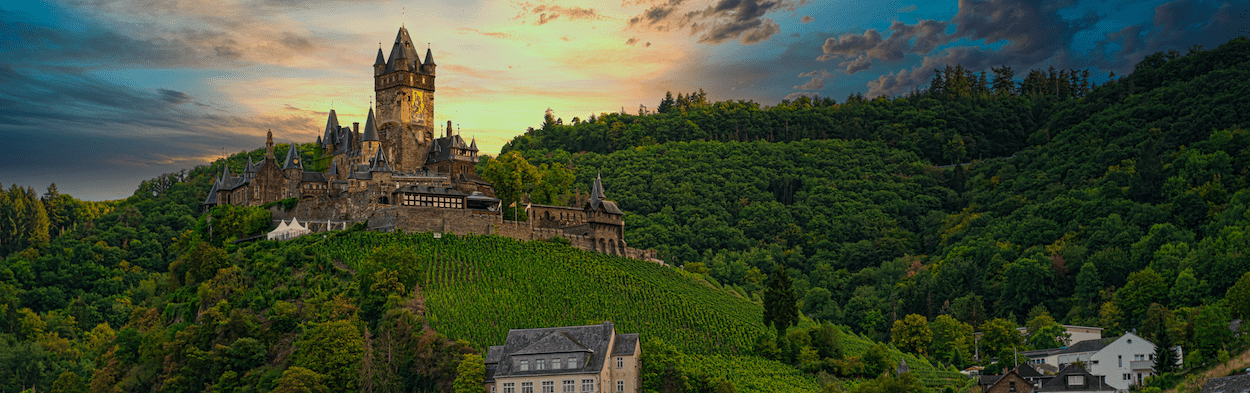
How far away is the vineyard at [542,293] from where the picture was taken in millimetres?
84750

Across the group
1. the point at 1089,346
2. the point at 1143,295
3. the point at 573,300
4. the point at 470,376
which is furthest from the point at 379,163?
the point at 1143,295

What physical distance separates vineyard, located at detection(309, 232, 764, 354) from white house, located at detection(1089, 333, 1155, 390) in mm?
24130

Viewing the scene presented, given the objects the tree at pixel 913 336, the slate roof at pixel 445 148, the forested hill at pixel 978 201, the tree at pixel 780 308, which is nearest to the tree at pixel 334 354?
the tree at pixel 780 308

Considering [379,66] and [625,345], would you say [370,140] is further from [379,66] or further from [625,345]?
[625,345]

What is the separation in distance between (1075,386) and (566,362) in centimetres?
3323

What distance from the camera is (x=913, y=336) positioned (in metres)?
110

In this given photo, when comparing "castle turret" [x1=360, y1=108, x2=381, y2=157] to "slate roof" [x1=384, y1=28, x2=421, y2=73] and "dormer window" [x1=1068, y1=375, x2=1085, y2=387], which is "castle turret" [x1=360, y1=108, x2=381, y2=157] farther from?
"dormer window" [x1=1068, y1=375, x2=1085, y2=387]

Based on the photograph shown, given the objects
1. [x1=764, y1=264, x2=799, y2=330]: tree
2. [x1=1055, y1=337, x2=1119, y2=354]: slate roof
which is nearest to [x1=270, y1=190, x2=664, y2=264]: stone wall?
[x1=764, y1=264, x2=799, y2=330]: tree

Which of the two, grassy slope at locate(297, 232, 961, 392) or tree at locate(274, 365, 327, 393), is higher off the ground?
grassy slope at locate(297, 232, 961, 392)

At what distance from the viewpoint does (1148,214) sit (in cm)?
12275

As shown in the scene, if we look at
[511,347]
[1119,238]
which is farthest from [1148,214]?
[511,347]

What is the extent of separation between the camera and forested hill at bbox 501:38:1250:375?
113m

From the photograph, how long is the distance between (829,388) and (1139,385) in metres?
23.7

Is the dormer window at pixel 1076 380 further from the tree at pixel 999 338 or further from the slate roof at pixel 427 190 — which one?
the slate roof at pixel 427 190
